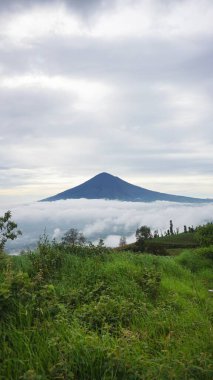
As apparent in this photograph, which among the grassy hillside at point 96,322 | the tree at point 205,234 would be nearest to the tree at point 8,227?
the grassy hillside at point 96,322

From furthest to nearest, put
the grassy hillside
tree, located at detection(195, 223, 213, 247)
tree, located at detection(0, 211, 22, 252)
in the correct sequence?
tree, located at detection(195, 223, 213, 247) → tree, located at detection(0, 211, 22, 252) → the grassy hillside

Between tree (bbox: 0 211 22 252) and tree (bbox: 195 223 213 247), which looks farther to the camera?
tree (bbox: 195 223 213 247)

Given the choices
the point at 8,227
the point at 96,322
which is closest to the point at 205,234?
the point at 8,227

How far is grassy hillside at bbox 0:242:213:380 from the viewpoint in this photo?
20.5 feet

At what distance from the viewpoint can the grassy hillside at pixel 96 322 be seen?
6246 millimetres

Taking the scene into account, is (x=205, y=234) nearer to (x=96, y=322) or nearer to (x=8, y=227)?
(x=8, y=227)

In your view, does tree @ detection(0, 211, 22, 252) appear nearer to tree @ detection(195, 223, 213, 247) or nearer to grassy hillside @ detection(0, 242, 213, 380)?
grassy hillside @ detection(0, 242, 213, 380)

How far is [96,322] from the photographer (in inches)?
343

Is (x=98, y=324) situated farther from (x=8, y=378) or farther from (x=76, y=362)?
(x=8, y=378)

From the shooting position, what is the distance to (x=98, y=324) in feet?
28.6

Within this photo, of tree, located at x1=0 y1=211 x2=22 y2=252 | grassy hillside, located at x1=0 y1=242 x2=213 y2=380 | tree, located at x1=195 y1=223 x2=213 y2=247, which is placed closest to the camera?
grassy hillside, located at x1=0 y1=242 x2=213 y2=380

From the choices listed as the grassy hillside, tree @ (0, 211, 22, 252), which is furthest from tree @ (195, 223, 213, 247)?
the grassy hillside

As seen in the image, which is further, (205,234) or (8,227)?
(205,234)

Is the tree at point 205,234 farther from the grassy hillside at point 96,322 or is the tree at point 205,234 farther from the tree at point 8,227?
the grassy hillside at point 96,322
